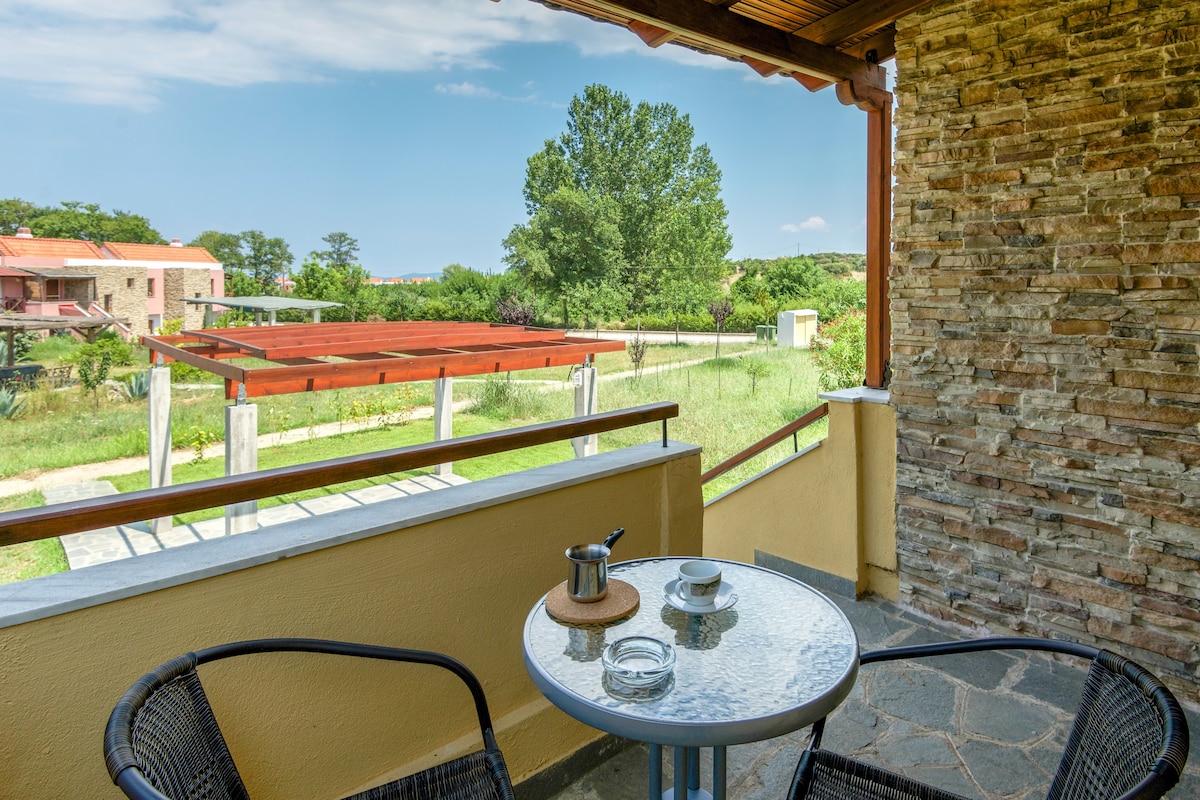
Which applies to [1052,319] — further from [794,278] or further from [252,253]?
[252,253]

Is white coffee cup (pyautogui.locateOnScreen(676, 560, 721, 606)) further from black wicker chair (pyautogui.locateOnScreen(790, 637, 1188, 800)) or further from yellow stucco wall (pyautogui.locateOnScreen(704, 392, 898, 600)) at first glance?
yellow stucco wall (pyautogui.locateOnScreen(704, 392, 898, 600))

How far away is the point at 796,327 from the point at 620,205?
7.41 meters

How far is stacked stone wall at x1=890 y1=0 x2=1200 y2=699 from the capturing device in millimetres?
1942

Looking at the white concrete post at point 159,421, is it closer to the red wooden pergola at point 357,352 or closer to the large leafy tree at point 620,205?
the red wooden pergola at point 357,352

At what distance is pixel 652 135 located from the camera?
17.5 m

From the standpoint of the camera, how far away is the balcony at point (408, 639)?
3.34 feet

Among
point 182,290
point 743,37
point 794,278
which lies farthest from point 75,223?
point 743,37

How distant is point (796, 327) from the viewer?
10727 millimetres

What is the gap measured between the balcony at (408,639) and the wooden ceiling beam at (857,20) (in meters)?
1.84

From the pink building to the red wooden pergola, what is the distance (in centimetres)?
940

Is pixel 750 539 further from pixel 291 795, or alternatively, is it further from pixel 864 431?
pixel 291 795

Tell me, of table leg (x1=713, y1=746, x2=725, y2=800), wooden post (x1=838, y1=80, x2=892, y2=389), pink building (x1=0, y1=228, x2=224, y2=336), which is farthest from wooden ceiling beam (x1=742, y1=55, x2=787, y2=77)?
pink building (x1=0, y1=228, x2=224, y2=336)

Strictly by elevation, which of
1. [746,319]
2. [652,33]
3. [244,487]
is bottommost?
[244,487]

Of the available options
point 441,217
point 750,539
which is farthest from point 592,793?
point 441,217
